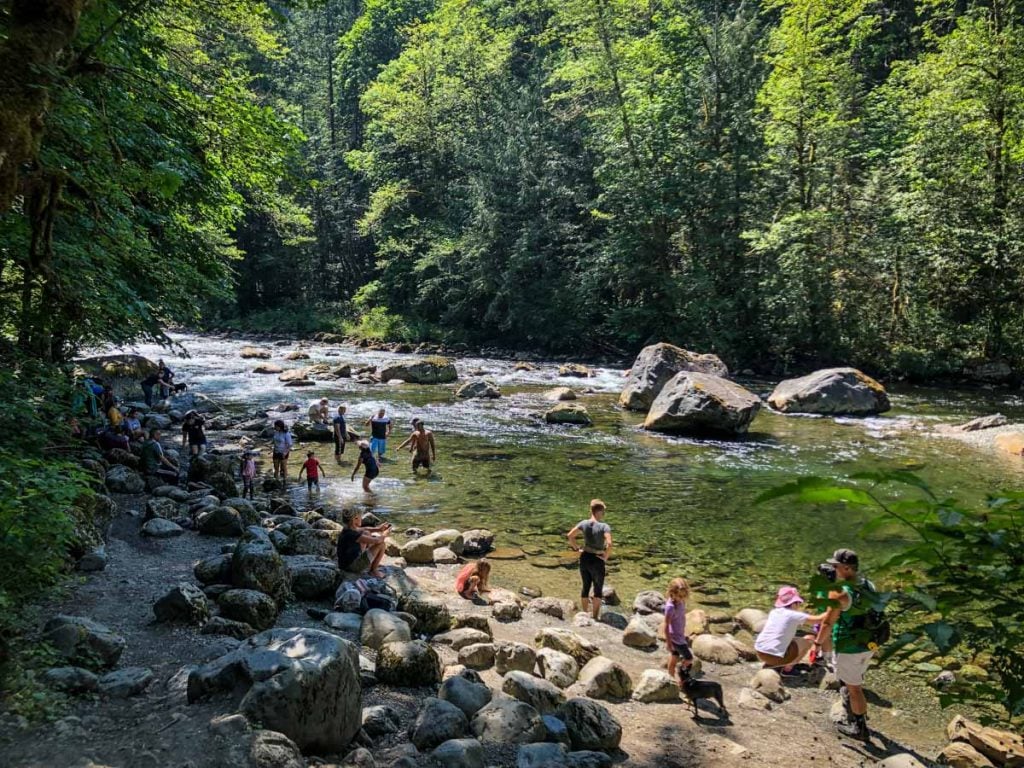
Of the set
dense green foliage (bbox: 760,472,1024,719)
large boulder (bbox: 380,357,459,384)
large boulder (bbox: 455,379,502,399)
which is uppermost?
dense green foliage (bbox: 760,472,1024,719)

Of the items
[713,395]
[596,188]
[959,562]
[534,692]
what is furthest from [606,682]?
[596,188]

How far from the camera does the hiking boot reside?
6438 mm

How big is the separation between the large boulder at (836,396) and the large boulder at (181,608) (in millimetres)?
20308

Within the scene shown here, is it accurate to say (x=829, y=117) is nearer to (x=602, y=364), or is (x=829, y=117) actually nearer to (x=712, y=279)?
(x=712, y=279)

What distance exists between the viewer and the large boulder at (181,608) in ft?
22.2

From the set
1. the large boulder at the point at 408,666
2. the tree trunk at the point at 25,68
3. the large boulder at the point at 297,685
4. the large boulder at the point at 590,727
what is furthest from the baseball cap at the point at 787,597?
the tree trunk at the point at 25,68

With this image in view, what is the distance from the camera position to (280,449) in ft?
49.2

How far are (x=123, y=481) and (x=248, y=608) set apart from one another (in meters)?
A: 6.41

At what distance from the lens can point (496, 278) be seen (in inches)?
1558

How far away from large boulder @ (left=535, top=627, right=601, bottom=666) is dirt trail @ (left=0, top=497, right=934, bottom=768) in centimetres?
34

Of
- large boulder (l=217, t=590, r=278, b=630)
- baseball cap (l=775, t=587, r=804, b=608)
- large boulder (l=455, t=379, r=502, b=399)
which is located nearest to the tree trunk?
large boulder (l=217, t=590, r=278, b=630)

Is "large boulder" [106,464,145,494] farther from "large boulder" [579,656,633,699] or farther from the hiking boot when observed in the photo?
the hiking boot

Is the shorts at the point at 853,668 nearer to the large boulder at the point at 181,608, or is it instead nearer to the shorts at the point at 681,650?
the shorts at the point at 681,650

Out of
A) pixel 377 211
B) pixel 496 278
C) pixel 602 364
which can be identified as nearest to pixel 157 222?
pixel 602 364
